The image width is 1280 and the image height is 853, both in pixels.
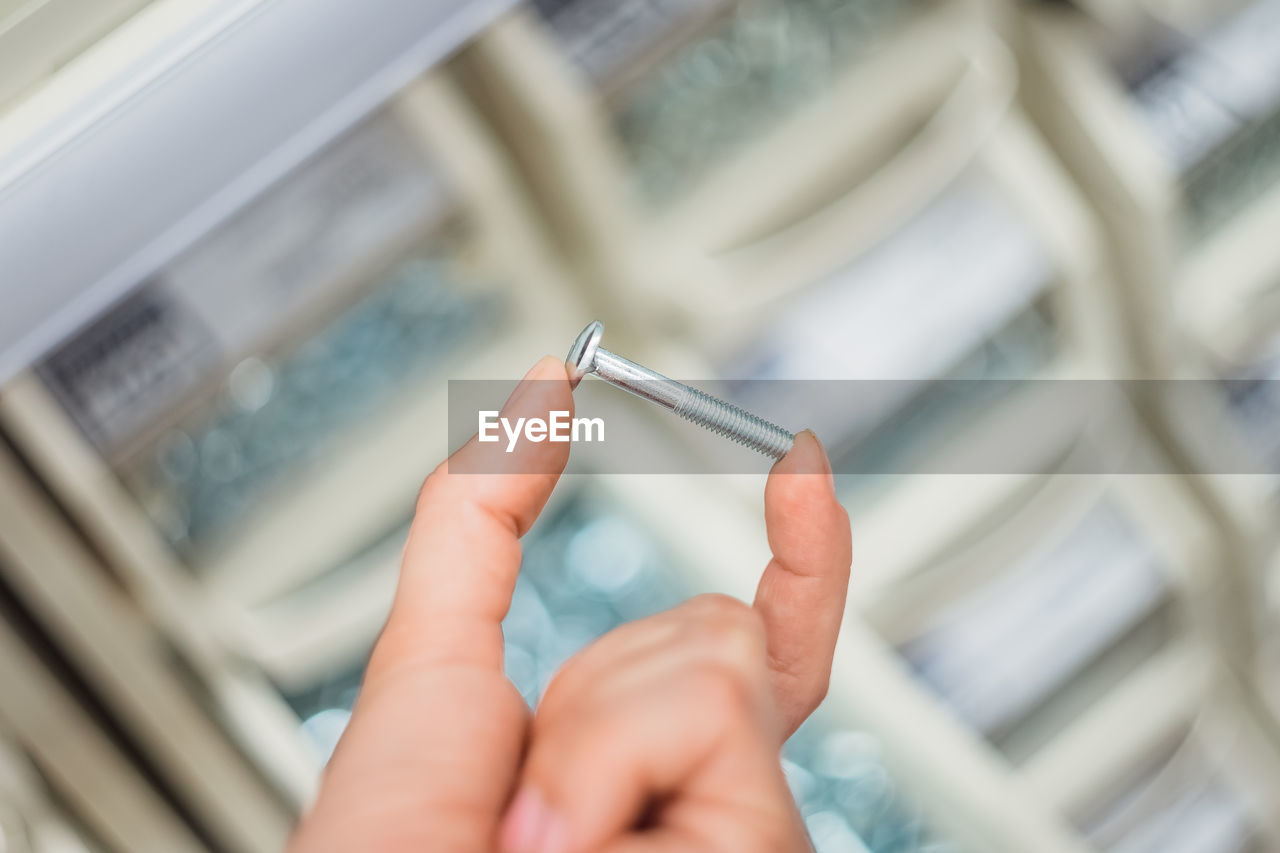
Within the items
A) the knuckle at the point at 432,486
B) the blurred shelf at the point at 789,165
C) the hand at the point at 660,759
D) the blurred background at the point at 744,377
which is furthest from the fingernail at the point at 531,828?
the blurred shelf at the point at 789,165

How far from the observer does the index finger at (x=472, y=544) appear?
0.96 ft

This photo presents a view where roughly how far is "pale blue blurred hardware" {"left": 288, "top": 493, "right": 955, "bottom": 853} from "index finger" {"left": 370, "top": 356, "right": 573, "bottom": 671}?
346 millimetres

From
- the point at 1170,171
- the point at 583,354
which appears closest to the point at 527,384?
the point at 583,354

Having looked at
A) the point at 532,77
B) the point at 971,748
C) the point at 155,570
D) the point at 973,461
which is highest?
the point at 532,77

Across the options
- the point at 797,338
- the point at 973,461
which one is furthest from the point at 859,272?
the point at 973,461

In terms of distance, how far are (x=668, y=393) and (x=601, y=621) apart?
1.35 feet

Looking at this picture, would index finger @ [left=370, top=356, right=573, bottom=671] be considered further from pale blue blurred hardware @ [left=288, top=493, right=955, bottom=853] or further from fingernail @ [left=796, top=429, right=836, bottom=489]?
pale blue blurred hardware @ [left=288, top=493, right=955, bottom=853]

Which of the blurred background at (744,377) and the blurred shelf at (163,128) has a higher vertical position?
the blurred shelf at (163,128)

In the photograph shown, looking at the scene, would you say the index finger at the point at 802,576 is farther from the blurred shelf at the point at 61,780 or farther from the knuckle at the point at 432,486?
the blurred shelf at the point at 61,780

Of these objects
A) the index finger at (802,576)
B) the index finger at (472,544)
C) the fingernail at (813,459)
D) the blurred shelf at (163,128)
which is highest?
the blurred shelf at (163,128)

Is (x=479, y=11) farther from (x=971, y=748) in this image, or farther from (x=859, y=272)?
(x=971, y=748)

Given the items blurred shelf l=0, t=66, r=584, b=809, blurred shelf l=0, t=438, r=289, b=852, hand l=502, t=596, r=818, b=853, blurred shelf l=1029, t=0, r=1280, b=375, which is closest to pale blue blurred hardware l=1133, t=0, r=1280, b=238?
blurred shelf l=1029, t=0, r=1280, b=375

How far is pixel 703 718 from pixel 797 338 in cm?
43

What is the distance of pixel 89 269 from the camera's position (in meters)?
0.20
